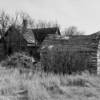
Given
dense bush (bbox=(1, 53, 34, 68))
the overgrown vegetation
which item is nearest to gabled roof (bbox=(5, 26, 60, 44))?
dense bush (bbox=(1, 53, 34, 68))

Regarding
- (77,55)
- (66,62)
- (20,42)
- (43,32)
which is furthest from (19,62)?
(43,32)

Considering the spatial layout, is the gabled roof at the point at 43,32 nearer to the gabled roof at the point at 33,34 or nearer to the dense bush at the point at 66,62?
the gabled roof at the point at 33,34

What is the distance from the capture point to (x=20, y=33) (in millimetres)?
26578

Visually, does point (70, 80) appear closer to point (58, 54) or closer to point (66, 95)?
point (66, 95)

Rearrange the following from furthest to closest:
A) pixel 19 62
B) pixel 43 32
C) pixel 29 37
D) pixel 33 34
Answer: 1. pixel 43 32
2. pixel 33 34
3. pixel 29 37
4. pixel 19 62

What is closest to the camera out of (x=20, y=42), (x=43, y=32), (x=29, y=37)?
(x=20, y=42)

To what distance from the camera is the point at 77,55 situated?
37.3 feet

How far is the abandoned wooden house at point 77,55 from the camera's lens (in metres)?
11.3

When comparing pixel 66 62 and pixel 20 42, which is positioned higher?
pixel 20 42

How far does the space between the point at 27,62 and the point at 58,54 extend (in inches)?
124

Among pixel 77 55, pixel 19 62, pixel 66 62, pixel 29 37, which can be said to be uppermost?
pixel 29 37

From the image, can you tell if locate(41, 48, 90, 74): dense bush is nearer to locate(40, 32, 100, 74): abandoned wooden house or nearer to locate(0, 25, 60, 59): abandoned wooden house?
locate(40, 32, 100, 74): abandoned wooden house

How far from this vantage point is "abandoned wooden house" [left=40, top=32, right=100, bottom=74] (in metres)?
11.3

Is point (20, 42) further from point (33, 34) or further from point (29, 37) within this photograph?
point (33, 34)
